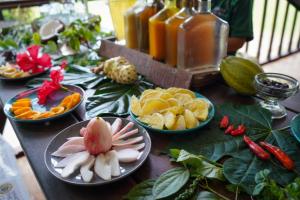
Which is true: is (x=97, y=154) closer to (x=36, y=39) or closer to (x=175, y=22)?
(x=175, y=22)

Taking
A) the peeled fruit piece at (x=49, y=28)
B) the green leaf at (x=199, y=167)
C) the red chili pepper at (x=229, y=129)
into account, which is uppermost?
the peeled fruit piece at (x=49, y=28)

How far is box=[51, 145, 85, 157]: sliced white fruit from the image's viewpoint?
61cm

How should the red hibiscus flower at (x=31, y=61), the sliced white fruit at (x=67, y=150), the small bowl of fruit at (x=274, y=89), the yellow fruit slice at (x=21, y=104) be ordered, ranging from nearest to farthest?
the sliced white fruit at (x=67, y=150)
the small bowl of fruit at (x=274, y=89)
the yellow fruit slice at (x=21, y=104)
the red hibiscus flower at (x=31, y=61)

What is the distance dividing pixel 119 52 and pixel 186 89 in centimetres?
43

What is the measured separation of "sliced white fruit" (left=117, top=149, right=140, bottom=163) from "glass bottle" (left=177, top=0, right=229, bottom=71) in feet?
1.37

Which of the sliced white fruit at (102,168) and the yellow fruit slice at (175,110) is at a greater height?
the yellow fruit slice at (175,110)

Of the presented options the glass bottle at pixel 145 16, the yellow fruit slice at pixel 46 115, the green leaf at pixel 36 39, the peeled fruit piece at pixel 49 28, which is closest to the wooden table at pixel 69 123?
the yellow fruit slice at pixel 46 115

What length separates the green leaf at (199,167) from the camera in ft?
1.78

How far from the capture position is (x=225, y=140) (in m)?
0.65

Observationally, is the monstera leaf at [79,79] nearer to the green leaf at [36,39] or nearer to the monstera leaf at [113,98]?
the monstera leaf at [113,98]

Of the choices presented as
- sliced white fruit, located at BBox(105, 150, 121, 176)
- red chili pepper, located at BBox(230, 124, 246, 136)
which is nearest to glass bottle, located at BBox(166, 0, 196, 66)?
red chili pepper, located at BBox(230, 124, 246, 136)

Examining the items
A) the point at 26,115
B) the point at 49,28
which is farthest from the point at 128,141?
the point at 49,28

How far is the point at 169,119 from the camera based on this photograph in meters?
0.68

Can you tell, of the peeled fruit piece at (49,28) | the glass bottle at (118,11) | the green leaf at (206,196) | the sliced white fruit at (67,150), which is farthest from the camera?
the peeled fruit piece at (49,28)
